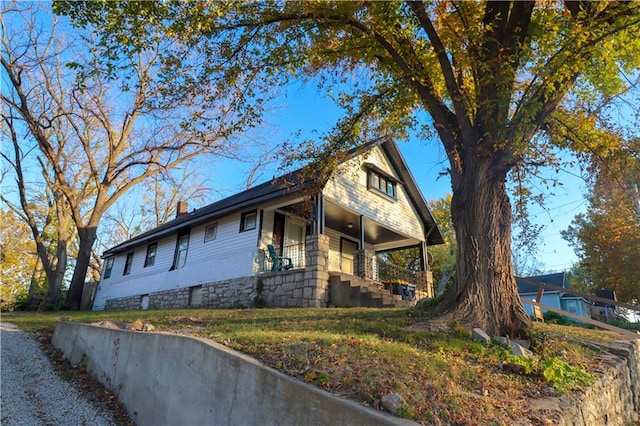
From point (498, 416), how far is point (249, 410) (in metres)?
1.95

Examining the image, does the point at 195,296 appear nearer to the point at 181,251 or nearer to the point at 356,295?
the point at 181,251

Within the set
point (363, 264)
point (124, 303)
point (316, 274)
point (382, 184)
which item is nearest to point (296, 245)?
point (363, 264)

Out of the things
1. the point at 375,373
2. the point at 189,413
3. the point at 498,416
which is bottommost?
the point at 189,413

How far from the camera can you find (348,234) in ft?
56.9

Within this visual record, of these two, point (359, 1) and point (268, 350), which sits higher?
point (359, 1)

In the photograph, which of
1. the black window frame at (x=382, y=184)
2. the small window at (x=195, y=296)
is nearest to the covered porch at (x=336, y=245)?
the black window frame at (x=382, y=184)

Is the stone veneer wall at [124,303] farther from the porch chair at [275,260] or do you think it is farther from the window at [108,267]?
the porch chair at [275,260]

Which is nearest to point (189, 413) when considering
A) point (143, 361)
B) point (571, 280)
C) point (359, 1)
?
point (143, 361)

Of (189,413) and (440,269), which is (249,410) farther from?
(440,269)

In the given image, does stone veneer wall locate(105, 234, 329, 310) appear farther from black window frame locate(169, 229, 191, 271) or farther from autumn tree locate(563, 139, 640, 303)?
autumn tree locate(563, 139, 640, 303)

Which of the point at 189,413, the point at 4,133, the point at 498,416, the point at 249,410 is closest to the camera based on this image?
the point at 498,416

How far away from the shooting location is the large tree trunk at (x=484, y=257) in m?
5.29

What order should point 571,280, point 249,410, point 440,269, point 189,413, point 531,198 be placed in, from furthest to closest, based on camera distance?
point 571,280 < point 440,269 < point 531,198 < point 189,413 < point 249,410

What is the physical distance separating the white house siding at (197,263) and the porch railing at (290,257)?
31 centimetres
